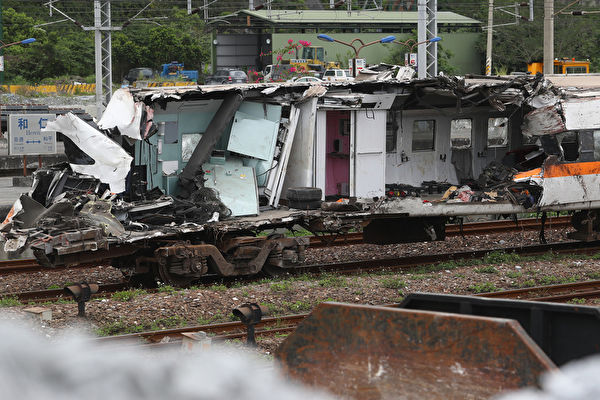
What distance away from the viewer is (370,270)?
1591cm

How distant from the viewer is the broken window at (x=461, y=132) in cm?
1884

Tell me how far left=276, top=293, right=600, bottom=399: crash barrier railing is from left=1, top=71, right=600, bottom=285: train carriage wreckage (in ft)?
26.9

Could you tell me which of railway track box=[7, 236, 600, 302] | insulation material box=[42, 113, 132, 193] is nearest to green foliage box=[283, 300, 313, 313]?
railway track box=[7, 236, 600, 302]

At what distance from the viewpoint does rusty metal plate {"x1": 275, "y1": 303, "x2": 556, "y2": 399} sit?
4688 millimetres

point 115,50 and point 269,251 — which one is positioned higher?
point 115,50

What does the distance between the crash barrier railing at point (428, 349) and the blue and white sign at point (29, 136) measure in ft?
64.9

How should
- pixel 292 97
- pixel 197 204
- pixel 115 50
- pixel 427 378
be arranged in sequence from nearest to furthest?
pixel 427 378
pixel 197 204
pixel 292 97
pixel 115 50

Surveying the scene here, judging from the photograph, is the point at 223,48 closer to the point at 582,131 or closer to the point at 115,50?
the point at 115,50

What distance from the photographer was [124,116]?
13883 mm

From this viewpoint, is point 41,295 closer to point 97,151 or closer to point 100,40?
point 97,151

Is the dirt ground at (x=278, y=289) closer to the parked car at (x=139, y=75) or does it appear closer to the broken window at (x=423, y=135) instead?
the broken window at (x=423, y=135)

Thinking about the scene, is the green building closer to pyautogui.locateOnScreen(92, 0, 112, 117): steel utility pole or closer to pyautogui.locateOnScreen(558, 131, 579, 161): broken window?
pyautogui.locateOnScreen(92, 0, 112, 117): steel utility pole

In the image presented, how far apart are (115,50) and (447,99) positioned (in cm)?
4641

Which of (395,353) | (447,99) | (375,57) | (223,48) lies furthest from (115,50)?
(395,353)
